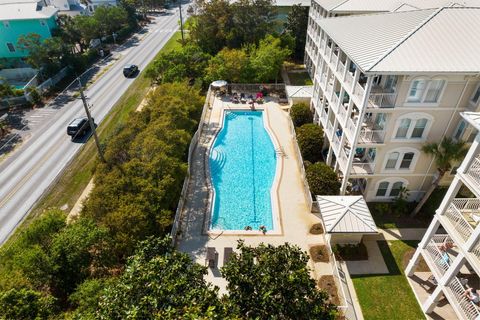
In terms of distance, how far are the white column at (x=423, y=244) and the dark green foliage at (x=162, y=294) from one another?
14211 mm

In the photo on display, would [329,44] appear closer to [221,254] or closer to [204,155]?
[204,155]

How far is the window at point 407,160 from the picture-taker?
2367 centimetres

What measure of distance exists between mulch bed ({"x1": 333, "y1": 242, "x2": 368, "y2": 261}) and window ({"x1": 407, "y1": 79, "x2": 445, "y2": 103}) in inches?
458

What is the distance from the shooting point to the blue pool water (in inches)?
1053

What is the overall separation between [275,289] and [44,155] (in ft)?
109

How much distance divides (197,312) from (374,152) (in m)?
20.5

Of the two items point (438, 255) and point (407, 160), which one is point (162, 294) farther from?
point (407, 160)

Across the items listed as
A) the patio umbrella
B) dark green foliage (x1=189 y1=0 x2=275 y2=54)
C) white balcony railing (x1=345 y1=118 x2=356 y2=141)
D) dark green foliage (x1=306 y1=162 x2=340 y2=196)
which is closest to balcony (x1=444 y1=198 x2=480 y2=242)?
white balcony railing (x1=345 y1=118 x2=356 y2=141)

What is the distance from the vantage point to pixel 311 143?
3131 centimetres

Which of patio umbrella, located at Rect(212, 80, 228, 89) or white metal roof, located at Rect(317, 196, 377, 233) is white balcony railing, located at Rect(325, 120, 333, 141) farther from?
patio umbrella, located at Rect(212, 80, 228, 89)

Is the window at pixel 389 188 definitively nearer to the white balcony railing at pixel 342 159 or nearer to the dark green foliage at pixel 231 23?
the white balcony railing at pixel 342 159

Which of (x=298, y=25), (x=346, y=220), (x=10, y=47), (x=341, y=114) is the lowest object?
(x=10, y=47)

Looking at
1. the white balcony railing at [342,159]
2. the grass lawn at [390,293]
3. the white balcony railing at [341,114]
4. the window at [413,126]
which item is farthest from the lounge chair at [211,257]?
the window at [413,126]

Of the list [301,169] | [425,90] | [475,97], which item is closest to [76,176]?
[301,169]
